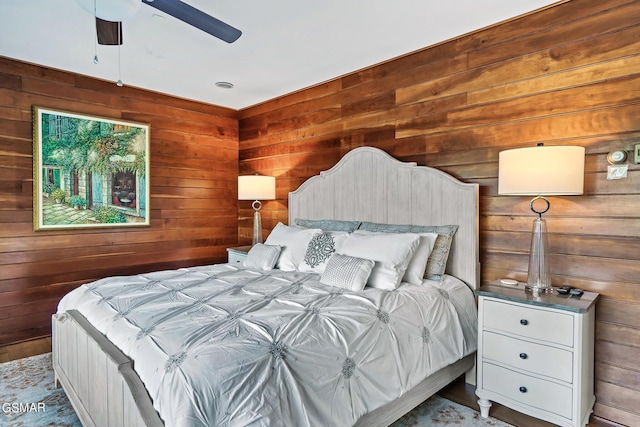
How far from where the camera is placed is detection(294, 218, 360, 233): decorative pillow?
3219mm

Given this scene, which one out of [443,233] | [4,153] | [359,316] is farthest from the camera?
[4,153]

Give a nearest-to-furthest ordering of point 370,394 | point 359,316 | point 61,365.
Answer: point 370,394, point 359,316, point 61,365

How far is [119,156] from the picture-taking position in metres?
3.79

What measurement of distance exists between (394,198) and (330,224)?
67 cm

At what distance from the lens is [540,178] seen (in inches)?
80.2

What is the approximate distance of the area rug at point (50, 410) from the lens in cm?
216

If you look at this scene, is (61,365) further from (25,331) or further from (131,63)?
(131,63)

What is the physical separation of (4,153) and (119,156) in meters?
0.91

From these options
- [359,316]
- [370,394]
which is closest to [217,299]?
[359,316]

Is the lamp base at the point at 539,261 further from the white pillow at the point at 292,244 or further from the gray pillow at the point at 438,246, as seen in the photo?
the white pillow at the point at 292,244

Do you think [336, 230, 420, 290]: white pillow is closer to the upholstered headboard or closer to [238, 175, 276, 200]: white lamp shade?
the upholstered headboard

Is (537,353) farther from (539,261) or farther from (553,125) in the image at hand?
(553,125)

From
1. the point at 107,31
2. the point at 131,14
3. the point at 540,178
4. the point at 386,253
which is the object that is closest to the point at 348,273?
the point at 386,253

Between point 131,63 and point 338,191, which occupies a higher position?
point 131,63
